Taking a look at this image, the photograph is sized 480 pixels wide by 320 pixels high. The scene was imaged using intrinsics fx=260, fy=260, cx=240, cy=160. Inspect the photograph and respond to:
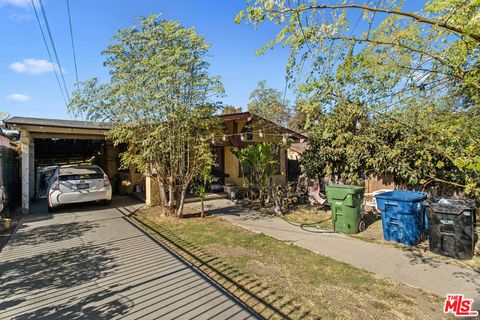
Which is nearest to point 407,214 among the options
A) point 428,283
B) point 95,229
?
point 428,283

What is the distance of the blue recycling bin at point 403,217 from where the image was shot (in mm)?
5516

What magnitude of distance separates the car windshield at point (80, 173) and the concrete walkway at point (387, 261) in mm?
5289

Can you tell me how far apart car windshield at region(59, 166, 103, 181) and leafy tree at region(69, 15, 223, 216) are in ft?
7.54

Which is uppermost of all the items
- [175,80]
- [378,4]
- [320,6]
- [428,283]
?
[175,80]

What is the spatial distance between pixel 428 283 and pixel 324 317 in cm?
202

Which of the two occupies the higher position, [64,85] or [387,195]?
[64,85]

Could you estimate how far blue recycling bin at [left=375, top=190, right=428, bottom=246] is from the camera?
5.52 meters

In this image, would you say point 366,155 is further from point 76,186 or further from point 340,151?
point 76,186

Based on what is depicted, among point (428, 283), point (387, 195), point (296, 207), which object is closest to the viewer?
Answer: point (428, 283)

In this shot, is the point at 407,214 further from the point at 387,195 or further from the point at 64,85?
the point at 64,85

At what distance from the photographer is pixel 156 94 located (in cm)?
643

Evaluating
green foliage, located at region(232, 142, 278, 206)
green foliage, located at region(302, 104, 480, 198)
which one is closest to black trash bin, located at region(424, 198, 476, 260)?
green foliage, located at region(302, 104, 480, 198)

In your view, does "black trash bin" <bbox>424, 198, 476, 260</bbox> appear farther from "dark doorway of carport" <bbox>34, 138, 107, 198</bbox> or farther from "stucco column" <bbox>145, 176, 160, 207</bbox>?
"dark doorway of carport" <bbox>34, 138, 107, 198</bbox>

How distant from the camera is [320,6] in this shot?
2.57m
